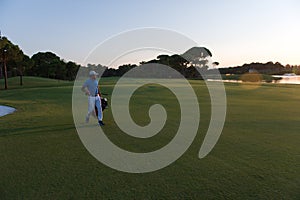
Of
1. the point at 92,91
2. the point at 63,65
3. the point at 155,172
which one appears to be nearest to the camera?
the point at 155,172

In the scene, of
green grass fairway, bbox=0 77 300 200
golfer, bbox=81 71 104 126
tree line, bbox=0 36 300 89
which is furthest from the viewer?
tree line, bbox=0 36 300 89

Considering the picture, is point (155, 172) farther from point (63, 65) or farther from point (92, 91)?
point (63, 65)

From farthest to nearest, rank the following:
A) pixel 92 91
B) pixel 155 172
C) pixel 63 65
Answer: pixel 63 65, pixel 92 91, pixel 155 172

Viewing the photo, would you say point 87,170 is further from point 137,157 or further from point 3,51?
point 3,51

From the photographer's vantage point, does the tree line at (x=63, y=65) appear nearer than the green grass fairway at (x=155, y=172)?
No

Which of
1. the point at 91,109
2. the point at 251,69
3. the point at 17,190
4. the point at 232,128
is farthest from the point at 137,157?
the point at 251,69

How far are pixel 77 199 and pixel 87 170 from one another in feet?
3.31

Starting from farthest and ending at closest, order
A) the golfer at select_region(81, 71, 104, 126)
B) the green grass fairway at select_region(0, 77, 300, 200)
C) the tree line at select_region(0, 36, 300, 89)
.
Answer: the tree line at select_region(0, 36, 300, 89) → the golfer at select_region(81, 71, 104, 126) → the green grass fairway at select_region(0, 77, 300, 200)

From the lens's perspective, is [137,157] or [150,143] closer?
[137,157]

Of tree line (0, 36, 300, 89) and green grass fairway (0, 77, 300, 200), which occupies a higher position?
tree line (0, 36, 300, 89)

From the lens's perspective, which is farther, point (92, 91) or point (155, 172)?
point (92, 91)

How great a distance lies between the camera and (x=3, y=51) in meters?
30.3

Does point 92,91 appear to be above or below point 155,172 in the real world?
above

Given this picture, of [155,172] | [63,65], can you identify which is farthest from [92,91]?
[63,65]
